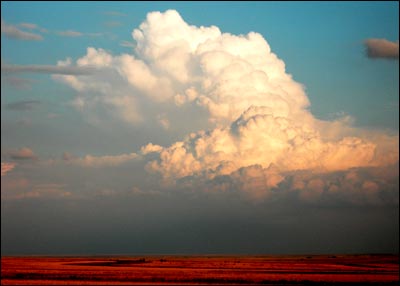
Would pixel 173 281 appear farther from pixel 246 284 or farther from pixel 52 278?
pixel 52 278

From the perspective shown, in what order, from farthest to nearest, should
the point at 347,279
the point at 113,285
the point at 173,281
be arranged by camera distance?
the point at 347,279 < the point at 173,281 < the point at 113,285

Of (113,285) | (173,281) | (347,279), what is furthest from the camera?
(347,279)

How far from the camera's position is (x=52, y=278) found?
70.1 m

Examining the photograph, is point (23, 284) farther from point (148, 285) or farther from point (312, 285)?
point (312, 285)

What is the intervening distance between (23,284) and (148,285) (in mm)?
13610

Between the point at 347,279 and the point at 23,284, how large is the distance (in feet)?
133

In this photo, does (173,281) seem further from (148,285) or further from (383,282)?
(383,282)

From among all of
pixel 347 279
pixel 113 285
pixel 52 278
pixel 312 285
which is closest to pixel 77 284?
pixel 113 285

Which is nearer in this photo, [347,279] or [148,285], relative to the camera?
[148,285]

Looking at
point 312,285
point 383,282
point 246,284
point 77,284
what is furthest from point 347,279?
point 77,284

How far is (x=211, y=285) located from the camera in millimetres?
61281

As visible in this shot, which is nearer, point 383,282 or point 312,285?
point 312,285

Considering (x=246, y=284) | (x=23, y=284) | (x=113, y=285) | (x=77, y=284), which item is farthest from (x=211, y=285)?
(x=23, y=284)

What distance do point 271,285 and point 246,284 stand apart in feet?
9.37
